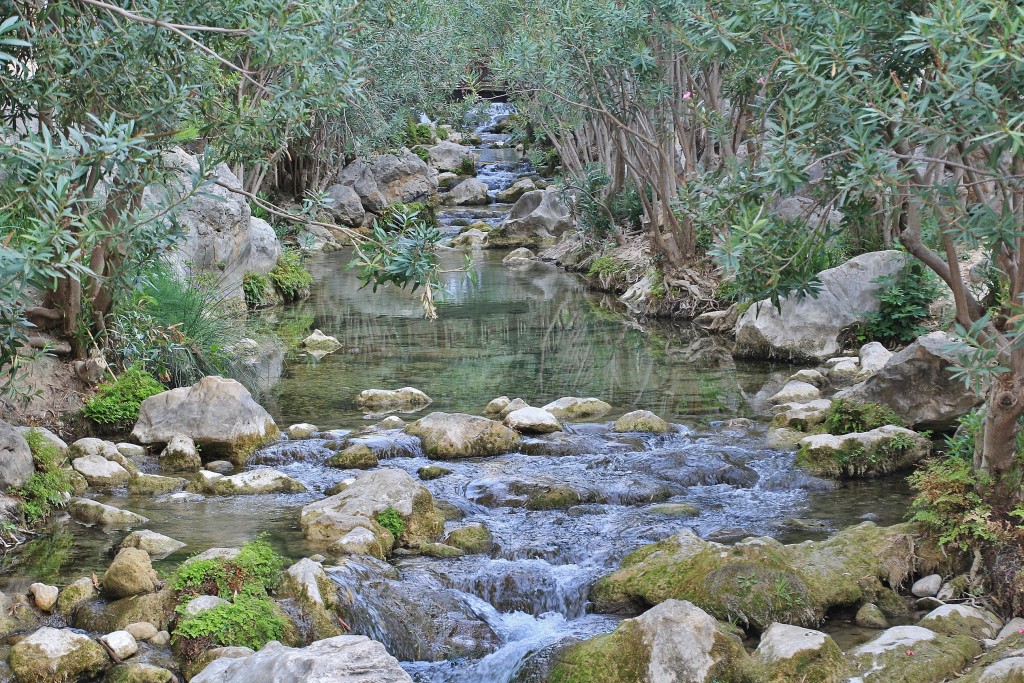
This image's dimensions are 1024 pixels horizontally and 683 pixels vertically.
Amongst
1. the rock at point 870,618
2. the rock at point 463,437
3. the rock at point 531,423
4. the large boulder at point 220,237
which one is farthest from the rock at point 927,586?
the large boulder at point 220,237

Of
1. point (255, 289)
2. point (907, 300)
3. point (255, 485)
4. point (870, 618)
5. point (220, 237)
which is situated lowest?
point (870, 618)

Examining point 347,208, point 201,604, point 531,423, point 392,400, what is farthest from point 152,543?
point 347,208

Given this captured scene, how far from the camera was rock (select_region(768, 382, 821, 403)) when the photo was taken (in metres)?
13.4

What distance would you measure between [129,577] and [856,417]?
25.7 ft

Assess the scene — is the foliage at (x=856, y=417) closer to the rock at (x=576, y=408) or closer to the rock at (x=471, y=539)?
the rock at (x=576, y=408)

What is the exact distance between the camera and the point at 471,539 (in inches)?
335

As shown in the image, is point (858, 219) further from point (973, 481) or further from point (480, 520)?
point (480, 520)

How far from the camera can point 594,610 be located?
7570 millimetres

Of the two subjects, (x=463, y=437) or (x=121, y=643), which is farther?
(x=463, y=437)

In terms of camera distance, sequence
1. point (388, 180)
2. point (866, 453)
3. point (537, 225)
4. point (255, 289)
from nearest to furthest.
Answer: point (866, 453), point (255, 289), point (537, 225), point (388, 180)

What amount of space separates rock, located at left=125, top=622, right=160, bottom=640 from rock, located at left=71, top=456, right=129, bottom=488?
3.69 metres

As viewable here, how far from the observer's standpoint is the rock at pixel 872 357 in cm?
1438

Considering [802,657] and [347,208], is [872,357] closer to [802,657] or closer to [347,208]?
[802,657]

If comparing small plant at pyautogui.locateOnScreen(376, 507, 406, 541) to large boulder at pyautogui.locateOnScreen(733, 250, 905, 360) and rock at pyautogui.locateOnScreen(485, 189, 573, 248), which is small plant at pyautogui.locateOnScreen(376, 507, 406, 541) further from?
rock at pyautogui.locateOnScreen(485, 189, 573, 248)
